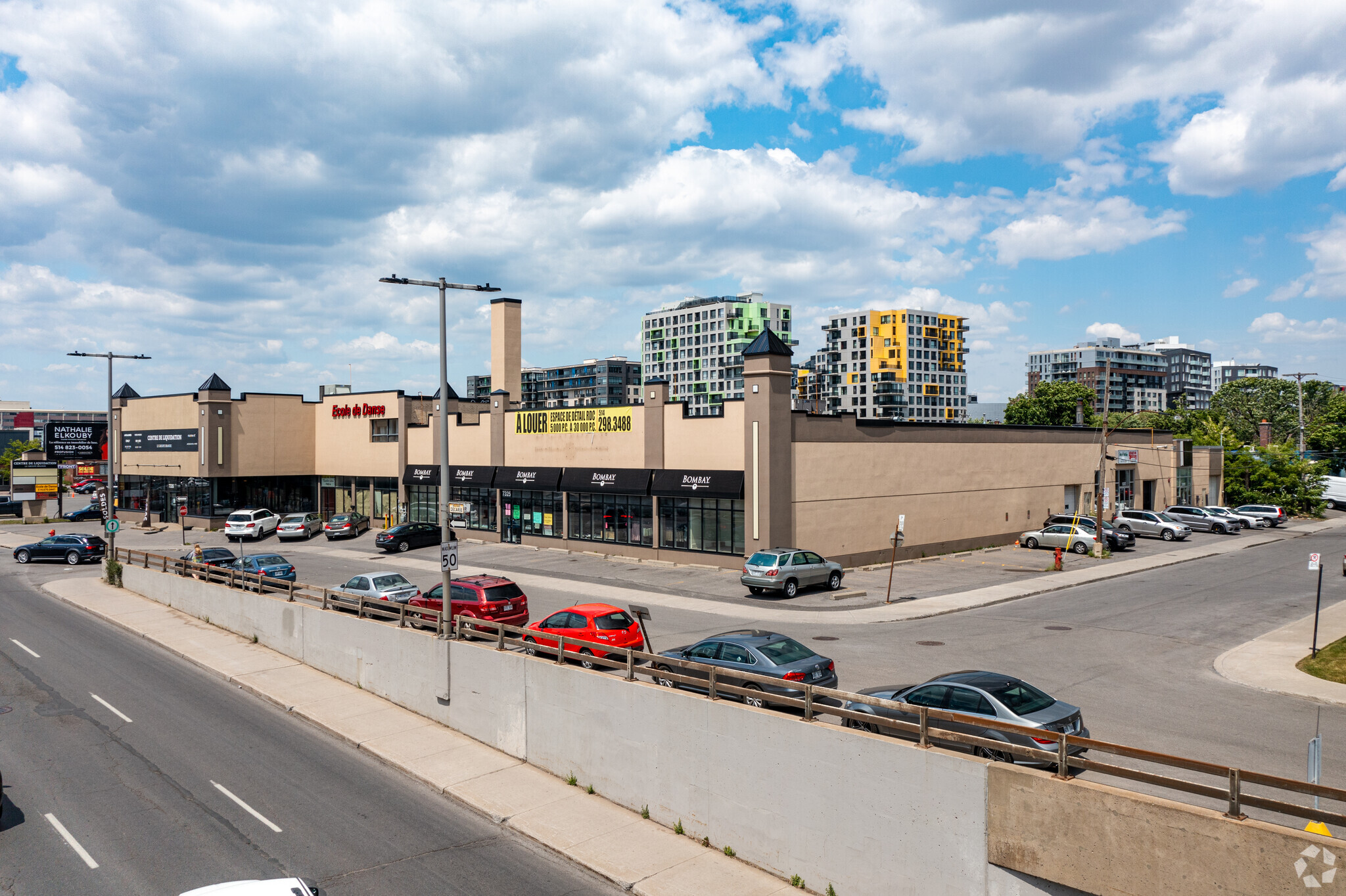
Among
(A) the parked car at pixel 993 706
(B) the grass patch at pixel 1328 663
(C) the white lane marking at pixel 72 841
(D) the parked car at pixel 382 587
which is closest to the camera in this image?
(C) the white lane marking at pixel 72 841

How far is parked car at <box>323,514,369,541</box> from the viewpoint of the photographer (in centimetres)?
5566

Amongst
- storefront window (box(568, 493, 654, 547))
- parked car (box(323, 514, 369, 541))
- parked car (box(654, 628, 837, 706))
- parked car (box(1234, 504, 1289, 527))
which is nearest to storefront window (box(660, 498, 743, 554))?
storefront window (box(568, 493, 654, 547))

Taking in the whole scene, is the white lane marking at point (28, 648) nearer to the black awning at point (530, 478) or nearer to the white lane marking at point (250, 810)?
the white lane marking at point (250, 810)

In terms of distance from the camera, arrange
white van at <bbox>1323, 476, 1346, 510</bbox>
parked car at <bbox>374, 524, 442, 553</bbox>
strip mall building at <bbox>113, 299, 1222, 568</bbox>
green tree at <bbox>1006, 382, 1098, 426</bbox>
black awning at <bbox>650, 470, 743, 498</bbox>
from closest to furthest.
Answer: black awning at <bbox>650, 470, 743, 498</bbox> < strip mall building at <bbox>113, 299, 1222, 568</bbox> < parked car at <bbox>374, 524, 442, 553</bbox> < white van at <bbox>1323, 476, 1346, 510</bbox> < green tree at <bbox>1006, 382, 1098, 426</bbox>

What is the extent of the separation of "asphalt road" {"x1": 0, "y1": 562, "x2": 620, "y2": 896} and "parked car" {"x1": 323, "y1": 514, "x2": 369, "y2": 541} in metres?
33.8

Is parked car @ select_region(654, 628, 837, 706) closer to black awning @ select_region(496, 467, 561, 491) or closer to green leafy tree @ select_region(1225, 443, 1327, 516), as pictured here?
black awning @ select_region(496, 467, 561, 491)

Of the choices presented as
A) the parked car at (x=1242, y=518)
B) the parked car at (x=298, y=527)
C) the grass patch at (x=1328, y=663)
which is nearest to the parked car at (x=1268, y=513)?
the parked car at (x=1242, y=518)

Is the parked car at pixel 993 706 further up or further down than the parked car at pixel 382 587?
further up

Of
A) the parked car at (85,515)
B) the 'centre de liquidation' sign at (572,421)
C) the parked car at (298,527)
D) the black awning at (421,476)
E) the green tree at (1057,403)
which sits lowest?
the parked car at (85,515)

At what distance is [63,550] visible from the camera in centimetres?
4891

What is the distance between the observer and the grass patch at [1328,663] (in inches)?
796

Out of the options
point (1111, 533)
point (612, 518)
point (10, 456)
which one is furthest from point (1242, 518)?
point (10, 456)

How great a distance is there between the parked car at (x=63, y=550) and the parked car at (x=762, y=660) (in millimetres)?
45884

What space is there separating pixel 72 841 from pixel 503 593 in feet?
43.5
